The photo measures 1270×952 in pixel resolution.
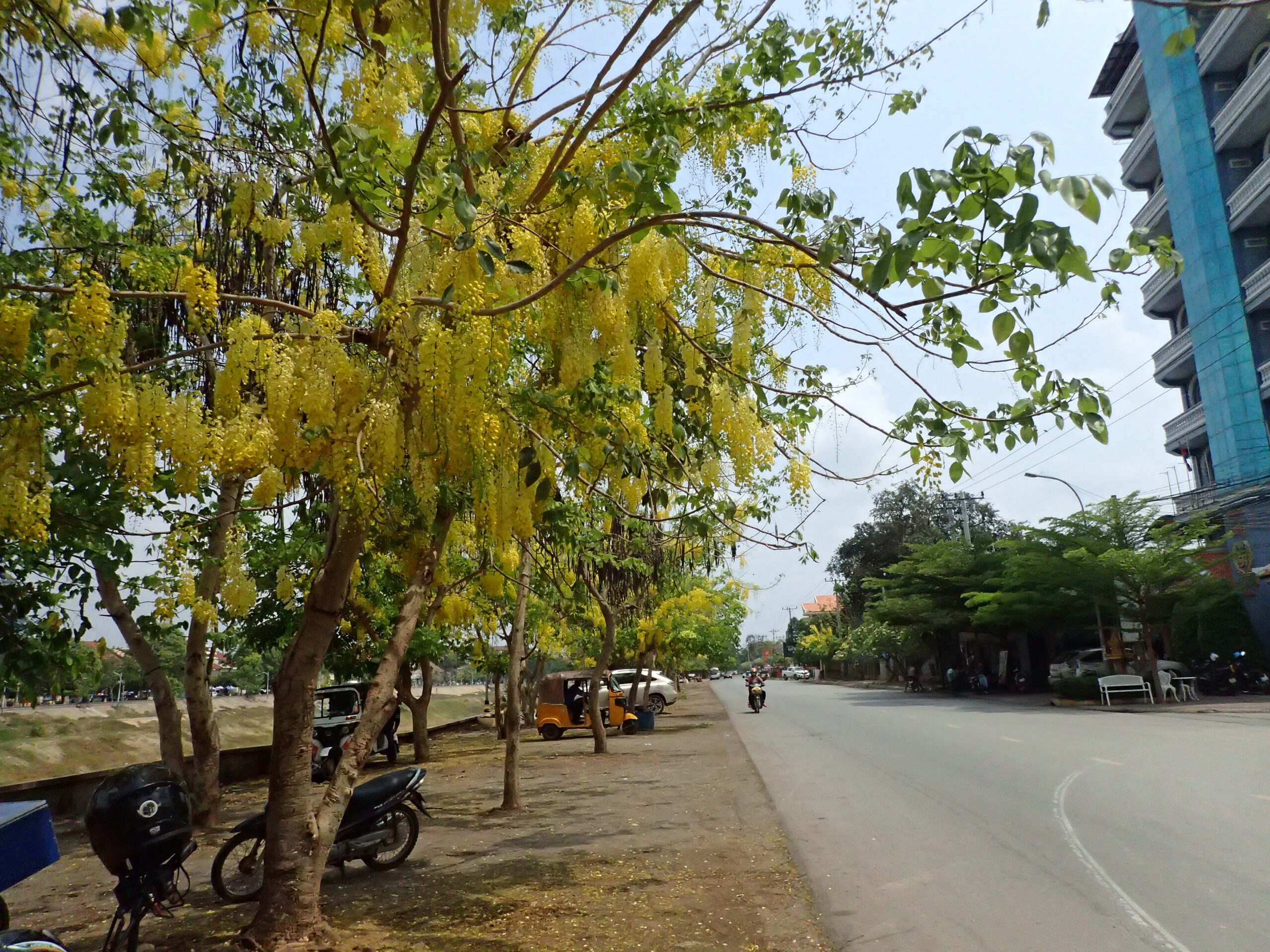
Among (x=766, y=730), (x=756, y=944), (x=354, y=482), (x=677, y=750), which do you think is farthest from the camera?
(x=766, y=730)

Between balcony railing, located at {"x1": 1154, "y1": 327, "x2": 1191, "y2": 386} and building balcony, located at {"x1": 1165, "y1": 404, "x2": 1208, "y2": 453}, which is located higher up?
balcony railing, located at {"x1": 1154, "y1": 327, "x2": 1191, "y2": 386}

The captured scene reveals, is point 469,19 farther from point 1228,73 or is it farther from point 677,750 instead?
point 1228,73

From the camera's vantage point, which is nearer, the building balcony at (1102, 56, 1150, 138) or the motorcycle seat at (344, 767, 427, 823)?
the motorcycle seat at (344, 767, 427, 823)

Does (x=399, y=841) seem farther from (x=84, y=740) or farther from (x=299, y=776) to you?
(x=84, y=740)

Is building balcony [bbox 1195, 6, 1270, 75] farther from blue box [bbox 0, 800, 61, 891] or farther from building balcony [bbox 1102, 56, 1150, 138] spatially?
blue box [bbox 0, 800, 61, 891]

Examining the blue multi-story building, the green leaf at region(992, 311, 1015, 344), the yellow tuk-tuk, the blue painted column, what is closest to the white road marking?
the green leaf at region(992, 311, 1015, 344)

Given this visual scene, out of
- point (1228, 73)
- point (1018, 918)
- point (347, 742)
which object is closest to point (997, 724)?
point (1018, 918)

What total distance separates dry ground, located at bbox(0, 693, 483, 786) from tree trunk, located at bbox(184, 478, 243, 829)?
2.32 m

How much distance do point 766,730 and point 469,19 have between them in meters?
16.7

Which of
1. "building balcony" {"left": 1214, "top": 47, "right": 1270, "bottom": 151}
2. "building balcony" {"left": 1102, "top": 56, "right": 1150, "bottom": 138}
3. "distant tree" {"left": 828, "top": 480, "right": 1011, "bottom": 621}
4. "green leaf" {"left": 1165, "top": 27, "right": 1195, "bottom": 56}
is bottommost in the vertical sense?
"green leaf" {"left": 1165, "top": 27, "right": 1195, "bottom": 56}

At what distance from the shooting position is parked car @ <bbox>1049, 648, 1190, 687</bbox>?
23.3m

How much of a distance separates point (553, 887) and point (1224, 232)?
28.0 meters

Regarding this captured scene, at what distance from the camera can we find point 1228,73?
2662 cm

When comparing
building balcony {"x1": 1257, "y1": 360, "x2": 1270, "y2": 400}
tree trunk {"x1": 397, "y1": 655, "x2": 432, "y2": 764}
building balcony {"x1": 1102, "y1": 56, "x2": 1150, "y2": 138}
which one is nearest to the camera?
tree trunk {"x1": 397, "y1": 655, "x2": 432, "y2": 764}
